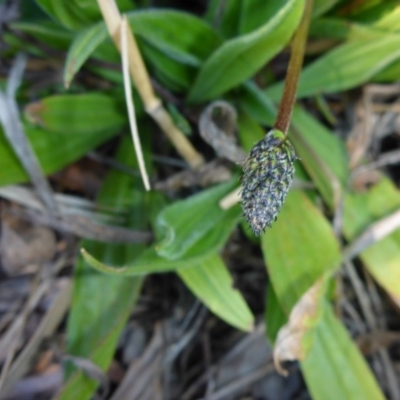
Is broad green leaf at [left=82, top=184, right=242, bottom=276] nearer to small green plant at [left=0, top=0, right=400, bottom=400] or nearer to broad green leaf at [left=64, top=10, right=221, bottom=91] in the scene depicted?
small green plant at [left=0, top=0, right=400, bottom=400]

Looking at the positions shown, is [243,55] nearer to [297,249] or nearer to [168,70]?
[168,70]

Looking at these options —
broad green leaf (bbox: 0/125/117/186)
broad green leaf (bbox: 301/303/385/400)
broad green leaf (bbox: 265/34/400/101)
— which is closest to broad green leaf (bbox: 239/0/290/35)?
broad green leaf (bbox: 265/34/400/101)

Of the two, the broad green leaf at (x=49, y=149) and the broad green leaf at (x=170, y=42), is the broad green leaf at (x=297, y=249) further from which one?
the broad green leaf at (x=49, y=149)

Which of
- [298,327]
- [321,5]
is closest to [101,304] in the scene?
[298,327]

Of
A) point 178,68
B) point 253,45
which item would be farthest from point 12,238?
point 253,45

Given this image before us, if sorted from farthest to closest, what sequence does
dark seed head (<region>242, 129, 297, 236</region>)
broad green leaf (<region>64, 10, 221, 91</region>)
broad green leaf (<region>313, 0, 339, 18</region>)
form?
broad green leaf (<region>313, 0, 339, 18</region>), broad green leaf (<region>64, 10, 221, 91</region>), dark seed head (<region>242, 129, 297, 236</region>)

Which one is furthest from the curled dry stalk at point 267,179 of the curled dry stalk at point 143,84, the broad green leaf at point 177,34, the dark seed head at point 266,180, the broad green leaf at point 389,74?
the broad green leaf at point 389,74
